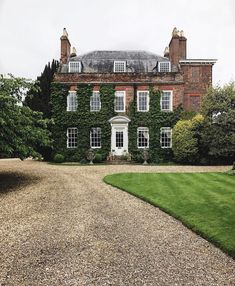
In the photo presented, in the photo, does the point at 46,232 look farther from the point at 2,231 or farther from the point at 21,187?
the point at 21,187

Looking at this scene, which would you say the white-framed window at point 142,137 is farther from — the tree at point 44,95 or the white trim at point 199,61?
the tree at point 44,95

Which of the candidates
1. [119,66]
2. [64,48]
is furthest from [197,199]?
[64,48]

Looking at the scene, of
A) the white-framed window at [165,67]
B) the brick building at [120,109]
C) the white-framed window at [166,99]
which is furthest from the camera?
the white-framed window at [165,67]

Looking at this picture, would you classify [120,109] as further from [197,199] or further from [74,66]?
[197,199]

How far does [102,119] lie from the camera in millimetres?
30141

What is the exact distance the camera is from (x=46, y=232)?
7.75 m

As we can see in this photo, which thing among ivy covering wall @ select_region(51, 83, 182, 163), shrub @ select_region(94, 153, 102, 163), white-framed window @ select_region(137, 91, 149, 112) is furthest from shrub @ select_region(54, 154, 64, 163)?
white-framed window @ select_region(137, 91, 149, 112)

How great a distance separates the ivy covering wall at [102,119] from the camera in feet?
98.0

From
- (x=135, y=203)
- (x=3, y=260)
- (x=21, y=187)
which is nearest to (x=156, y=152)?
(x=21, y=187)

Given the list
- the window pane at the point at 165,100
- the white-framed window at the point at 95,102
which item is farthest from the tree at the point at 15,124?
the window pane at the point at 165,100

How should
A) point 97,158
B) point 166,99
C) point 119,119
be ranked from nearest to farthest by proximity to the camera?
point 97,158
point 119,119
point 166,99

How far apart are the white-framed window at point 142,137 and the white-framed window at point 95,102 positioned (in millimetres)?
4397

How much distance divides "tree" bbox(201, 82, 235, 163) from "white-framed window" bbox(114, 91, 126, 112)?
24.8 feet

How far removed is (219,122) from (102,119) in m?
10.5
